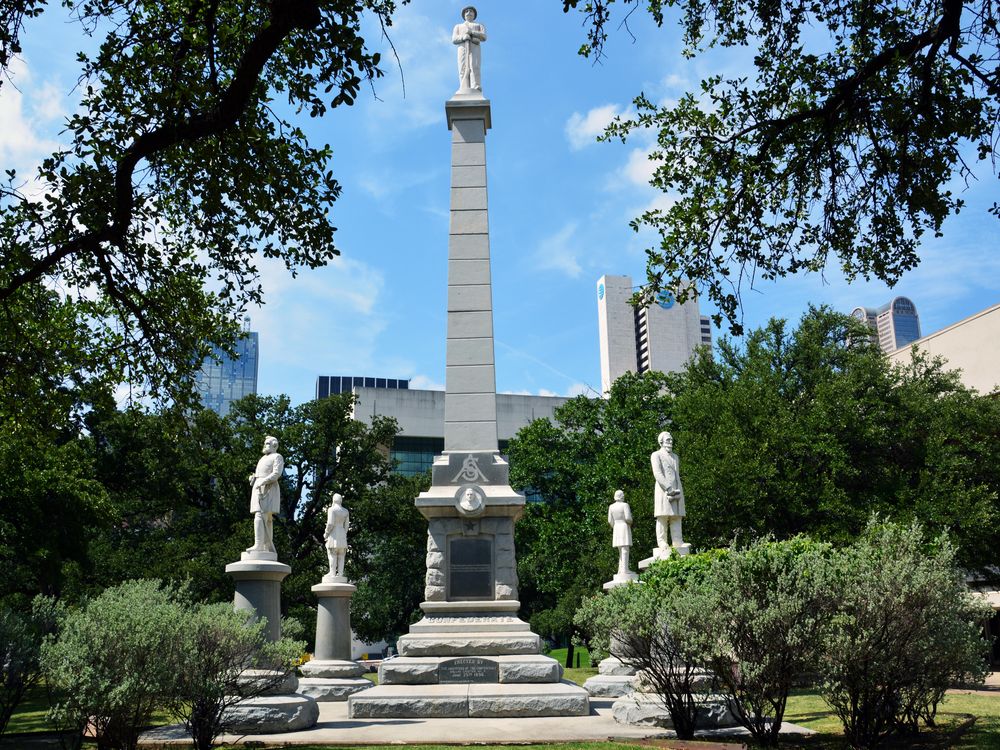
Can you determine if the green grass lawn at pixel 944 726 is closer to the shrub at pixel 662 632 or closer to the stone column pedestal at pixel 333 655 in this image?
the shrub at pixel 662 632

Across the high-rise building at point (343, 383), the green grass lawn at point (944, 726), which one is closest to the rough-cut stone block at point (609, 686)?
the green grass lawn at point (944, 726)

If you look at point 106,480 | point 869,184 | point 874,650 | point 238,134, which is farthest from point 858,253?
point 106,480

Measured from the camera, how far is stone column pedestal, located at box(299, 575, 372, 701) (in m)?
18.9

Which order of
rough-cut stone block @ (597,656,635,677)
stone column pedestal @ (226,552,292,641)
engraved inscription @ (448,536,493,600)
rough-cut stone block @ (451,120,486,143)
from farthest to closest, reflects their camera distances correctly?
rough-cut stone block @ (451,120,486,143), rough-cut stone block @ (597,656,635,677), engraved inscription @ (448,536,493,600), stone column pedestal @ (226,552,292,641)

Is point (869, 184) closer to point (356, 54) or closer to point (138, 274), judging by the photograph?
point (356, 54)

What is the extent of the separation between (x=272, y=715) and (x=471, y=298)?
8654 mm

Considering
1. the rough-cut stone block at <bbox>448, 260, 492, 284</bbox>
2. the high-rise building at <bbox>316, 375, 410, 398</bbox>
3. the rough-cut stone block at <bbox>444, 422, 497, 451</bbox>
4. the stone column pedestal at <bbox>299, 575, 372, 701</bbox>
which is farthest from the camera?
the high-rise building at <bbox>316, 375, 410, 398</bbox>

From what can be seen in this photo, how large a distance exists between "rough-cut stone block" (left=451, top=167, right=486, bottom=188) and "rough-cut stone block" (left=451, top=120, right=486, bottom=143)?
0.68 m

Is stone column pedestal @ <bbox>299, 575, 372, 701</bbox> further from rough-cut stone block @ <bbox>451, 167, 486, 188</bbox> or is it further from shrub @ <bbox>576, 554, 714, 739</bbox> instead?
rough-cut stone block @ <bbox>451, 167, 486, 188</bbox>

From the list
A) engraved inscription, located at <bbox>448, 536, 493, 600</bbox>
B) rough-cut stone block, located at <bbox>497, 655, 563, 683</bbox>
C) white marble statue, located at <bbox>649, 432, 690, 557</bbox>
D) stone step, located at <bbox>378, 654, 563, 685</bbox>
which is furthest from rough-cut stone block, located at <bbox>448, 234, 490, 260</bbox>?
rough-cut stone block, located at <bbox>497, 655, 563, 683</bbox>

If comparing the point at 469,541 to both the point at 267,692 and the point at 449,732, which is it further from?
the point at 449,732

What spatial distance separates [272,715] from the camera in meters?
12.4

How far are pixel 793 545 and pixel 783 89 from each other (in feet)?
16.9

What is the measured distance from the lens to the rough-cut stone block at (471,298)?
17.5 meters
